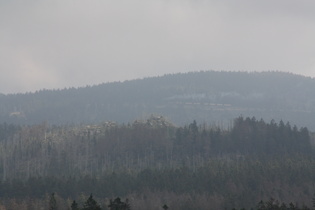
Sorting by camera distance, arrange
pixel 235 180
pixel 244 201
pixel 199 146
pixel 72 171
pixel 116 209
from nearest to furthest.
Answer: pixel 116 209 → pixel 244 201 → pixel 235 180 → pixel 72 171 → pixel 199 146

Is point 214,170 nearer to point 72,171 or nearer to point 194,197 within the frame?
point 194,197

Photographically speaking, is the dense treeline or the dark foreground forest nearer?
the dark foreground forest

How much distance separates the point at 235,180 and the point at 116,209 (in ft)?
263

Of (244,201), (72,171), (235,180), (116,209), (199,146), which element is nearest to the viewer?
(116,209)

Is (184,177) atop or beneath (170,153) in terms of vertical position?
beneath

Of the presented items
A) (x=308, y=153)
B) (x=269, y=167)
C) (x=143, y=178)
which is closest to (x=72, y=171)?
(x=143, y=178)

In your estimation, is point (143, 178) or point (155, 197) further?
point (143, 178)

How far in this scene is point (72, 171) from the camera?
176 m

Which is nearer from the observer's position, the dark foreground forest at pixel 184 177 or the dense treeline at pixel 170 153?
the dark foreground forest at pixel 184 177

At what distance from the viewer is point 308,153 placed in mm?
181000

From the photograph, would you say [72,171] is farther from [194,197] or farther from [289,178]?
[289,178]

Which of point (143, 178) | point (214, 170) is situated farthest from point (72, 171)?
point (214, 170)

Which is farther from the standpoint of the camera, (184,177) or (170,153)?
(170,153)

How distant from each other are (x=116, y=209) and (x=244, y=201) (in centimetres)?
6803
